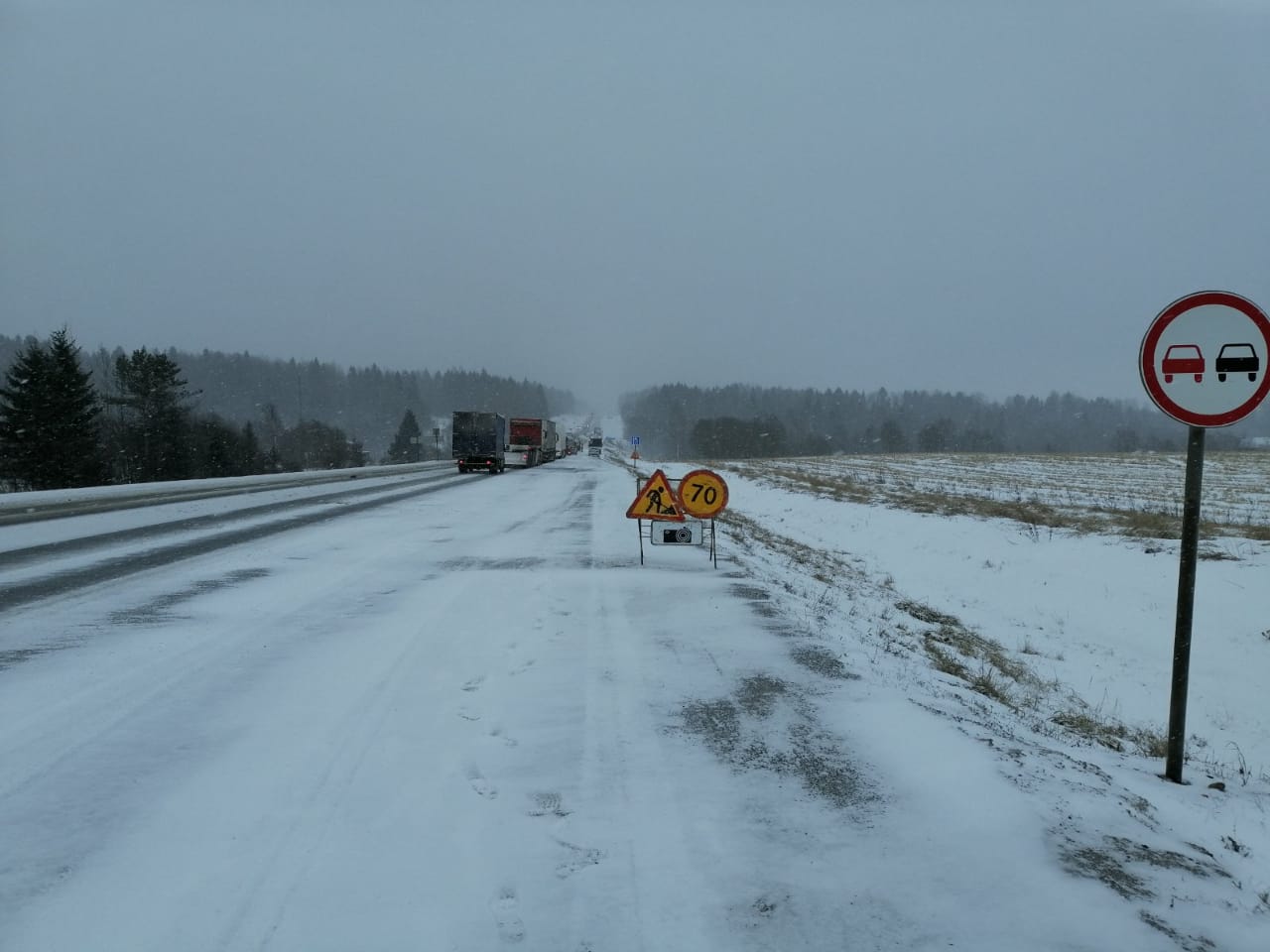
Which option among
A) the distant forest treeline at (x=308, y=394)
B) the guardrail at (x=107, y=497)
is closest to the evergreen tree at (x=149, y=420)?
the guardrail at (x=107, y=497)

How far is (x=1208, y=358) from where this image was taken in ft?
13.9

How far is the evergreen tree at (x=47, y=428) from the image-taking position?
40688 millimetres

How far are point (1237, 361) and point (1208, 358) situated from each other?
0.44ft

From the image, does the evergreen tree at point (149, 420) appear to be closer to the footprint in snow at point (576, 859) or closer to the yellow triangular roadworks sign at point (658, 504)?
the yellow triangular roadworks sign at point (658, 504)

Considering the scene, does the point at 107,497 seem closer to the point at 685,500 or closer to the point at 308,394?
the point at 685,500

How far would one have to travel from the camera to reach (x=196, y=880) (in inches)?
112

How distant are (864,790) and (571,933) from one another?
1.77 meters

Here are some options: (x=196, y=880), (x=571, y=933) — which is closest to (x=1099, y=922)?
(x=571, y=933)

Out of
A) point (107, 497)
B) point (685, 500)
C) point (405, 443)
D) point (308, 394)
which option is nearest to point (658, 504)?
point (685, 500)

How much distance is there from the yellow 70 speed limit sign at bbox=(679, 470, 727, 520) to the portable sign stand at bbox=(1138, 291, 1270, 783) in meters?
6.07

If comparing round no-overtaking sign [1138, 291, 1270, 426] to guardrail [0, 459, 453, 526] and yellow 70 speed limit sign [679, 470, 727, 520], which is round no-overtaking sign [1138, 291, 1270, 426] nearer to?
yellow 70 speed limit sign [679, 470, 727, 520]

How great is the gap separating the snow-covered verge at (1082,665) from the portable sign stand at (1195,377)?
0.82 m

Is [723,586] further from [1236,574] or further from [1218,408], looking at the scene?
[1236,574]

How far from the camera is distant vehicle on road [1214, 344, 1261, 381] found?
162 inches
